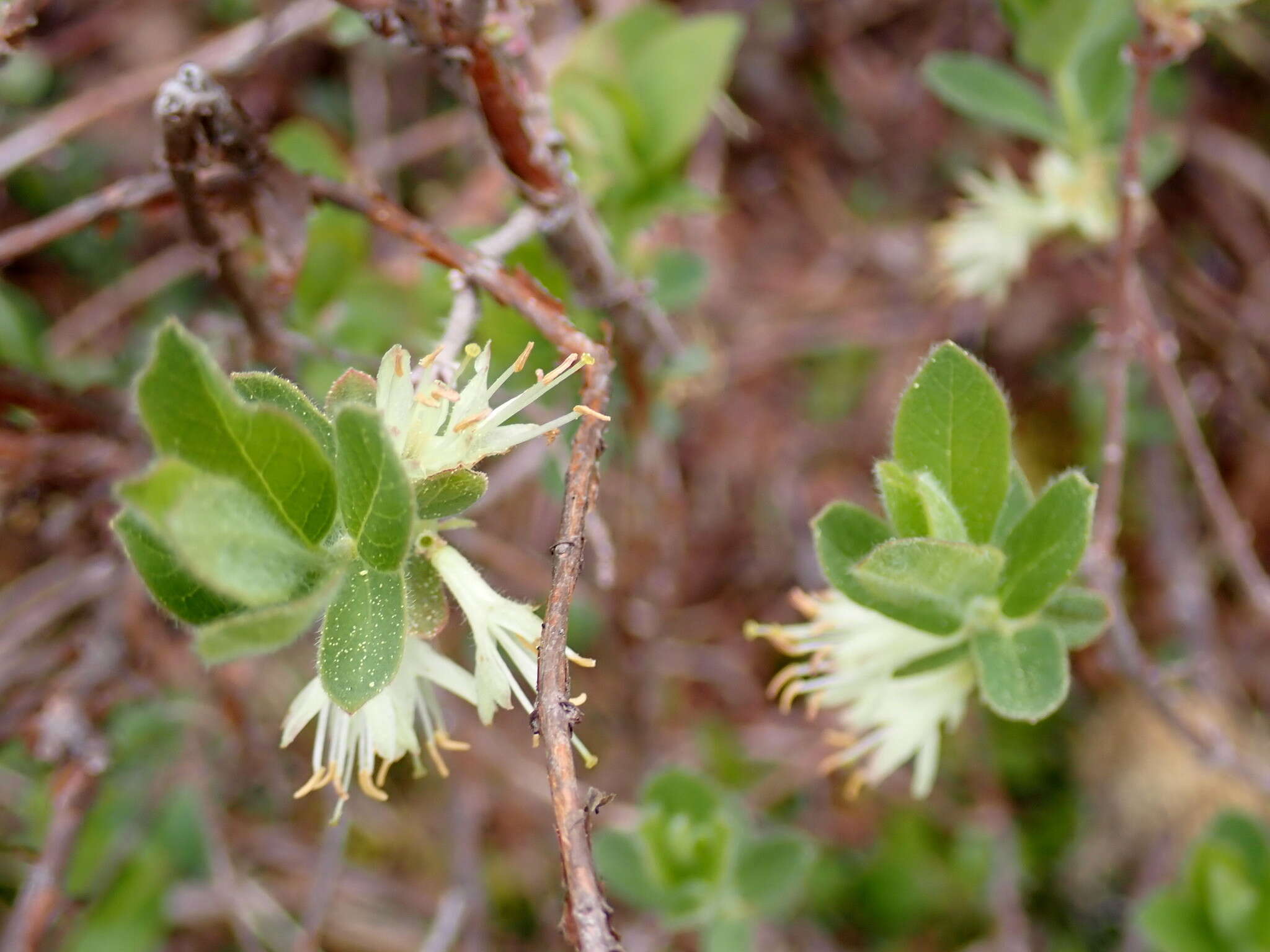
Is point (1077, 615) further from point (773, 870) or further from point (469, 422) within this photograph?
point (773, 870)

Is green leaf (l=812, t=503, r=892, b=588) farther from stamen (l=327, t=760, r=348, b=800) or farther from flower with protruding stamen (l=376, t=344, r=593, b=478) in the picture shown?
stamen (l=327, t=760, r=348, b=800)

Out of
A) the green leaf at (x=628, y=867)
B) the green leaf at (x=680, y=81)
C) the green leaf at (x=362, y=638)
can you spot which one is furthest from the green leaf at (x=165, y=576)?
the green leaf at (x=680, y=81)

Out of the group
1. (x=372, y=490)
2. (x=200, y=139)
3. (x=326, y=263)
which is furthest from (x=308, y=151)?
(x=372, y=490)

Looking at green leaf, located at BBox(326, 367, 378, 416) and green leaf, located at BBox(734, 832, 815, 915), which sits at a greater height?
green leaf, located at BBox(326, 367, 378, 416)

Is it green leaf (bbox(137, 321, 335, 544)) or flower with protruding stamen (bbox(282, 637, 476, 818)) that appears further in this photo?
flower with protruding stamen (bbox(282, 637, 476, 818))

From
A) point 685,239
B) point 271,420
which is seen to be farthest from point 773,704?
point 271,420

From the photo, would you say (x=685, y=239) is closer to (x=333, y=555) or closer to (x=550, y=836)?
(x=550, y=836)

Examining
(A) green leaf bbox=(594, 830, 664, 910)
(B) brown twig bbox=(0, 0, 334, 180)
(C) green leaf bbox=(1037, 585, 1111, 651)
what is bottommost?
(A) green leaf bbox=(594, 830, 664, 910)

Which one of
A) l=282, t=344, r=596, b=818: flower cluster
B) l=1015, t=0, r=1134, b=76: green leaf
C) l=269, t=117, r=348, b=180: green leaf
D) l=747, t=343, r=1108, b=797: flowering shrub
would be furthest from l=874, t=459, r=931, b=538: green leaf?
l=269, t=117, r=348, b=180: green leaf
